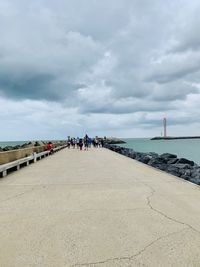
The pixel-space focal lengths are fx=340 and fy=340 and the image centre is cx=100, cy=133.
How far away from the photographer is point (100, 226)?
600 cm

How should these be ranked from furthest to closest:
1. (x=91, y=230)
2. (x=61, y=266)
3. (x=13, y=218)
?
1. (x=13, y=218)
2. (x=91, y=230)
3. (x=61, y=266)

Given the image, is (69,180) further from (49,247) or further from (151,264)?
(151,264)

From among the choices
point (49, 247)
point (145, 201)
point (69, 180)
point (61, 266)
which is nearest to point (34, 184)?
point (69, 180)

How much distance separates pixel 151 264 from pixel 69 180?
8.42m

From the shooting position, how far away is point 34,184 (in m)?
11.6

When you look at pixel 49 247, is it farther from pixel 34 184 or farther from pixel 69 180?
pixel 69 180

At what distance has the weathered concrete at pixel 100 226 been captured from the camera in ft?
14.9

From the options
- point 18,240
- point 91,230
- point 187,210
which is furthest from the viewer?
point 187,210

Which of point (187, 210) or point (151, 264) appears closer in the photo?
point (151, 264)

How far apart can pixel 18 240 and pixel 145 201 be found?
384 centimetres

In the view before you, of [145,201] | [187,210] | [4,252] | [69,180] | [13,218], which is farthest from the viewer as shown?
[69,180]

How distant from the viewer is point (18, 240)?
5.29 meters

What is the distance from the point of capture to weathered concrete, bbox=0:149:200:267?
179 inches

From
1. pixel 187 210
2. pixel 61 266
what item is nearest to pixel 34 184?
pixel 187 210
